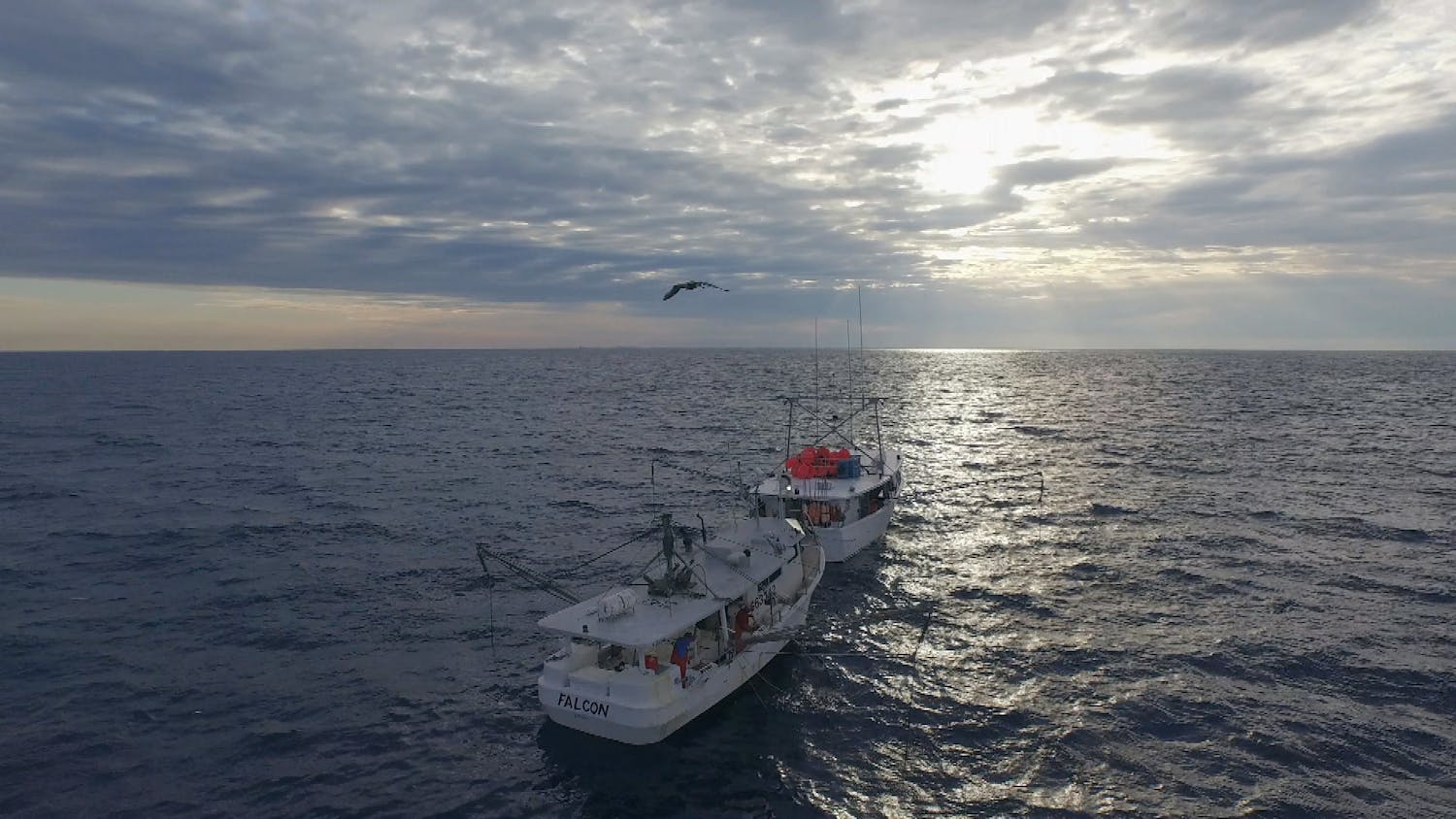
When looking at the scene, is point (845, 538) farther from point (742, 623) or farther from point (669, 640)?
point (669, 640)

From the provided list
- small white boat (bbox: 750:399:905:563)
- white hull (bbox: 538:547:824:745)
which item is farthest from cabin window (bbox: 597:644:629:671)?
small white boat (bbox: 750:399:905:563)

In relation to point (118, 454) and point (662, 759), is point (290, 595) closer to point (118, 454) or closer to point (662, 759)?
point (662, 759)

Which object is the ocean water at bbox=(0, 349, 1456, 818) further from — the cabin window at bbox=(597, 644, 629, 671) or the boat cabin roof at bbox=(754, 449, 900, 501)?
the boat cabin roof at bbox=(754, 449, 900, 501)

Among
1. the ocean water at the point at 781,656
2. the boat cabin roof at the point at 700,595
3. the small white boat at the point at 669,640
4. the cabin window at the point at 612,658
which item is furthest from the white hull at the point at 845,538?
the cabin window at the point at 612,658

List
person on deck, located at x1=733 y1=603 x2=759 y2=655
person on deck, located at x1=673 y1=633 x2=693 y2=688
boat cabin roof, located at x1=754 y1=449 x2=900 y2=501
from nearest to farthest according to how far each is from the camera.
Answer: person on deck, located at x1=673 y1=633 x2=693 y2=688 → person on deck, located at x1=733 y1=603 x2=759 y2=655 → boat cabin roof, located at x1=754 y1=449 x2=900 y2=501

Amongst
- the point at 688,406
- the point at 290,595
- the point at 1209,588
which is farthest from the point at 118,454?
the point at 1209,588
